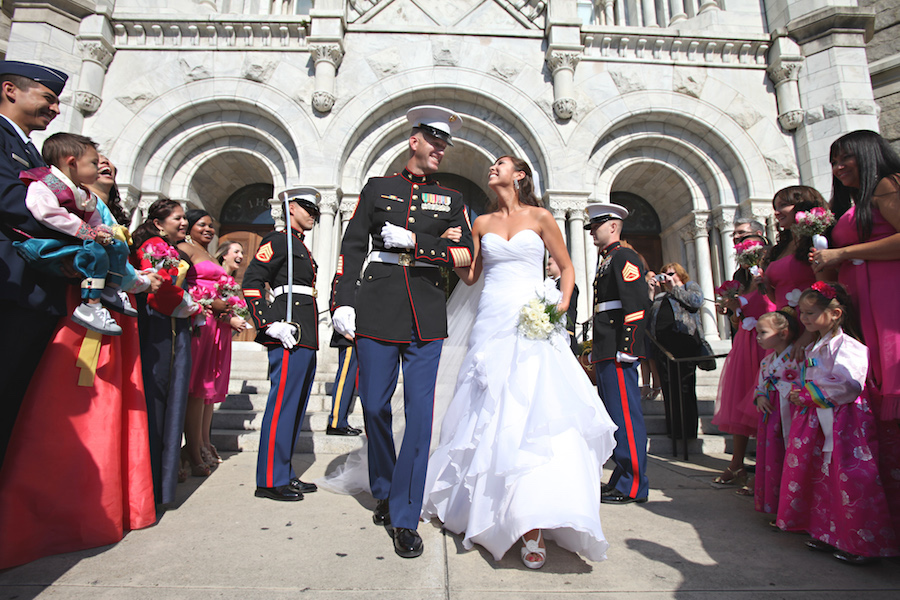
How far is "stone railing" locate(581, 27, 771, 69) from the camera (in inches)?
388

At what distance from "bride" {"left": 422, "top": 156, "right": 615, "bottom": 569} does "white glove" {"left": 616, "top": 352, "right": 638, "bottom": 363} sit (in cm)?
92

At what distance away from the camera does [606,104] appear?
9.67 metres

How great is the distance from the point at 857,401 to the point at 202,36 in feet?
38.1

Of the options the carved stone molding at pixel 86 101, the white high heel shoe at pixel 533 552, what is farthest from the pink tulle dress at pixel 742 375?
the carved stone molding at pixel 86 101

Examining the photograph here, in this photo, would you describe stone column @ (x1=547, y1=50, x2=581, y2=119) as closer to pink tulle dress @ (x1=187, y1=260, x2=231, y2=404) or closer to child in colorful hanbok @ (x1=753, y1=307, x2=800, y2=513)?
child in colorful hanbok @ (x1=753, y1=307, x2=800, y2=513)

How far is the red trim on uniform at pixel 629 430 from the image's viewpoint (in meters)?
3.21

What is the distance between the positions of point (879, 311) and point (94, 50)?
475 inches

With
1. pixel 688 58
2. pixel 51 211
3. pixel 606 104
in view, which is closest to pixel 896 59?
pixel 688 58

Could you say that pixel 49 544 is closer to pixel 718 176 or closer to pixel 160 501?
pixel 160 501

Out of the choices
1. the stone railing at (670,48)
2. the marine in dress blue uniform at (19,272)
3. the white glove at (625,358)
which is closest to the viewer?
the marine in dress blue uniform at (19,272)

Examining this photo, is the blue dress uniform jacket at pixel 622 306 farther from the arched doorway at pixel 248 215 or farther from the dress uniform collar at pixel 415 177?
the arched doorway at pixel 248 215

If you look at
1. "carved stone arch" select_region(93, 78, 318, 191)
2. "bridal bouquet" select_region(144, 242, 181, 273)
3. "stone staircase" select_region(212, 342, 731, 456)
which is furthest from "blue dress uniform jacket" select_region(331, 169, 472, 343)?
"carved stone arch" select_region(93, 78, 318, 191)

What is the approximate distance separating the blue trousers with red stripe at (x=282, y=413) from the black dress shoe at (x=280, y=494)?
0.11ft

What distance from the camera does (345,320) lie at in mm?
2508
